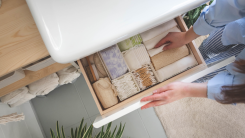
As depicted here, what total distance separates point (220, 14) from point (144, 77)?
0.42 meters

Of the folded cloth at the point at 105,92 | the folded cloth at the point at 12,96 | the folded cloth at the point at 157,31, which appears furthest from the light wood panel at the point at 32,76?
the folded cloth at the point at 157,31

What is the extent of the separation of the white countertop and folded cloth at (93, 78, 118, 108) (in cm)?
44

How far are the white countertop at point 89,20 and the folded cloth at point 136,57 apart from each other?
0.46m

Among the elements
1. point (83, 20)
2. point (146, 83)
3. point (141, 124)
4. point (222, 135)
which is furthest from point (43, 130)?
point (222, 135)

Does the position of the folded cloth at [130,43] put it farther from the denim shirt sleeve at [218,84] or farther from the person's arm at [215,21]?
the denim shirt sleeve at [218,84]

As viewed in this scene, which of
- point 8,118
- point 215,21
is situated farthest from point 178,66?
point 8,118

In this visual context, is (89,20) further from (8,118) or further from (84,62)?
(8,118)

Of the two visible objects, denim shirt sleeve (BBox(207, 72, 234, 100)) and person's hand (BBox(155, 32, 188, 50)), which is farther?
person's hand (BBox(155, 32, 188, 50))

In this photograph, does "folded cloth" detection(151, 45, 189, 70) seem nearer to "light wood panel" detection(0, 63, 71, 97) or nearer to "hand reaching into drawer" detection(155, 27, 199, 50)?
"hand reaching into drawer" detection(155, 27, 199, 50)

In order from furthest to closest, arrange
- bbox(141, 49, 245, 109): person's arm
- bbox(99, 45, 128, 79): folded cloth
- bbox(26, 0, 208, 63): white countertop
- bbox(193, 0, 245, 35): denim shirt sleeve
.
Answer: bbox(99, 45, 128, 79): folded cloth, bbox(141, 49, 245, 109): person's arm, bbox(193, 0, 245, 35): denim shirt sleeve, bbox(26, 0, 208, 63): white countertop

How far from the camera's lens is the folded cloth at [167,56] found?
2.47 ft

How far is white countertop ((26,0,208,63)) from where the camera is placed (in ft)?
0.88

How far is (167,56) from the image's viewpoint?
2.48 feet

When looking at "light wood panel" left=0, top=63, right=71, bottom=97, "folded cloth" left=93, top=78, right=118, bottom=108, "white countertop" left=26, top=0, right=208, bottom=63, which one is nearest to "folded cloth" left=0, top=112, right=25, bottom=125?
"light wood panel" left=0, top=63, right=71, bottom=97
